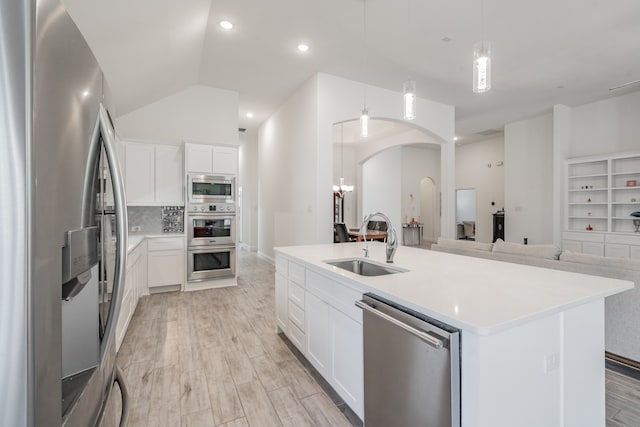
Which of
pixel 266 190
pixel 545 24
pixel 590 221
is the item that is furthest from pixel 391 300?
pixel 590 221

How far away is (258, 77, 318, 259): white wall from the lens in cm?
464

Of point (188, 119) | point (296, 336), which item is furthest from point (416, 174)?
point (296, 336)

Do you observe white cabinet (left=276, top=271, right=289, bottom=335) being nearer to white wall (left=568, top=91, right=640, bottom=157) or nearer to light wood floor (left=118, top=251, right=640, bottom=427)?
light wood floor (left=118, top=251, right=640, bottom=427)

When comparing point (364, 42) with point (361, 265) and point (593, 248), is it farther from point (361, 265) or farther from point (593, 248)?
point (593, 248)

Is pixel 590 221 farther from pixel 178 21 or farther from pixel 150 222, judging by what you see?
pixel 150 222

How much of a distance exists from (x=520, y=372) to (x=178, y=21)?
391cm

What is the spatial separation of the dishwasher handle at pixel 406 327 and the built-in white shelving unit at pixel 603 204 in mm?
6208

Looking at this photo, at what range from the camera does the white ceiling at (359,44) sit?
2975mm

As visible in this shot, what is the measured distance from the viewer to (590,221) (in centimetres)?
600

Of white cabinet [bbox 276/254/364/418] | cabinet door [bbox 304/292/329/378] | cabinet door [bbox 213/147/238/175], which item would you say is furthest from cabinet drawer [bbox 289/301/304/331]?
cabinet door [bbox 213/147/238/175]

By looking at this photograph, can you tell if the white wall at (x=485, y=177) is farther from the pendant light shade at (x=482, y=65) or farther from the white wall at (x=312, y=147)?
the pendant light shade at (x=482, y=65)

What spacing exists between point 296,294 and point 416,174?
29.7 ft

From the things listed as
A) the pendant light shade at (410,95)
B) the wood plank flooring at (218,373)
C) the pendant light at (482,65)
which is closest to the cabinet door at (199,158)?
the wood plank flooring at (218,373)

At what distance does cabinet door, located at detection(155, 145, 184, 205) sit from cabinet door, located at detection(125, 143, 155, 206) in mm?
82
